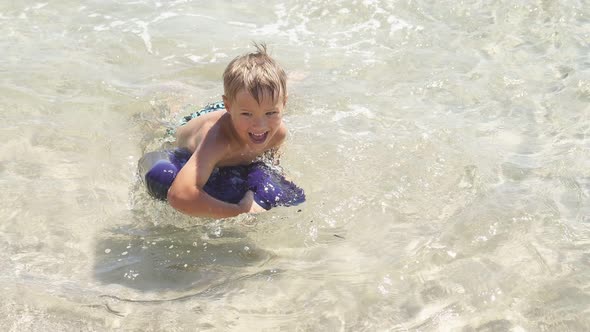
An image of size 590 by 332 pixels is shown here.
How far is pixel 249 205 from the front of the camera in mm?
3451

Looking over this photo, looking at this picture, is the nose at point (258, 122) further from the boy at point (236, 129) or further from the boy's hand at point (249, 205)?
the boy's hand at point (249, 205)

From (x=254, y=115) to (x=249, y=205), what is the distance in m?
0.47

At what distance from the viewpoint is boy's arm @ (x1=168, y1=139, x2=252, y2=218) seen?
333 cm

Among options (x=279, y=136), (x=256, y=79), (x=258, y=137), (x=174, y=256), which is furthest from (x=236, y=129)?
(x=174, y=256)

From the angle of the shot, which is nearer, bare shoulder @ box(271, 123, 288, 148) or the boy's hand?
the boy's hand

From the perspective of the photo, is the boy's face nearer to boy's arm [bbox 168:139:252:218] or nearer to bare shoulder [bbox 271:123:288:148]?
boy's arm [bbox 168:139:252:218]

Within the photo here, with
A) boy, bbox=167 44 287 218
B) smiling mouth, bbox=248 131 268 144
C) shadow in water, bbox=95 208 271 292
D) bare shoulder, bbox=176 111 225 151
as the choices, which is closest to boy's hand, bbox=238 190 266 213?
boy, bbox=167 44 287 218

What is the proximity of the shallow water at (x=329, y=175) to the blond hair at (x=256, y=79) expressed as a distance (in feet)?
2.18

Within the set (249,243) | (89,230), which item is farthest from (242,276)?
(89,230)

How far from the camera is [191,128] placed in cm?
402

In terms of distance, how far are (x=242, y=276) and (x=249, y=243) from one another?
1.05ft

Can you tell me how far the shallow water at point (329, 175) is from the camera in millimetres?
2926

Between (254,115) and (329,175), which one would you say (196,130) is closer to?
(254,115)

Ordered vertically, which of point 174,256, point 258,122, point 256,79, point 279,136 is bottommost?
point 174,256
